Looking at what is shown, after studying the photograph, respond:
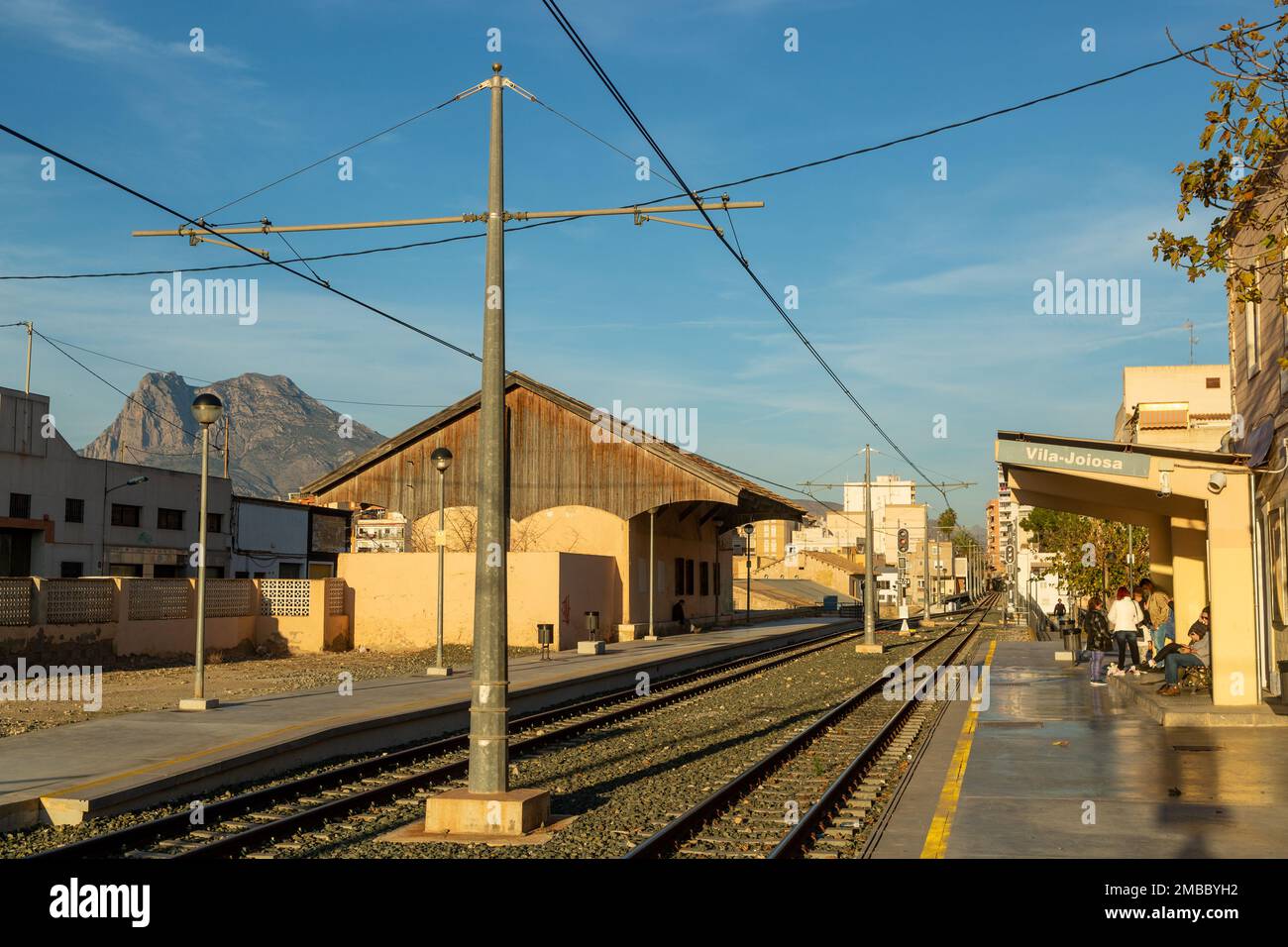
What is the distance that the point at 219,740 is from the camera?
572 inches

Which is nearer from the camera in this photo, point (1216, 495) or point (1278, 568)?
point (1216, 495)

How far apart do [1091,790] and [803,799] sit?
112 inches

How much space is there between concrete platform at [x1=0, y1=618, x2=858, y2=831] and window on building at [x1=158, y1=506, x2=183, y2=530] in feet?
116

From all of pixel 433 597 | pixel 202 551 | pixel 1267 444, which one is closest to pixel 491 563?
pixel 202 551

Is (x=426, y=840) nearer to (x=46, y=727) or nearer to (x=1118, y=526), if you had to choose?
(x=46, y=727)

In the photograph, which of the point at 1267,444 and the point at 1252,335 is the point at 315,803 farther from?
the point at 1252,335

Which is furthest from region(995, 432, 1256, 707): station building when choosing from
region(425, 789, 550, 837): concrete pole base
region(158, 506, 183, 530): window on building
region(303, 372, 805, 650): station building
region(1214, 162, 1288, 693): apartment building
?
region(158, 506, 183, 530): window on building

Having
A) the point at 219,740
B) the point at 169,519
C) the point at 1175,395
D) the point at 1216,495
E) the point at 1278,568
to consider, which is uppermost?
the point at 1175,395

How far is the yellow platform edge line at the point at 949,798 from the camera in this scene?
9164 mm

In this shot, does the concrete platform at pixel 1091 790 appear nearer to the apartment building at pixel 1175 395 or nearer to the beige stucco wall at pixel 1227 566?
the beige stucco wall at pixel 1227 566

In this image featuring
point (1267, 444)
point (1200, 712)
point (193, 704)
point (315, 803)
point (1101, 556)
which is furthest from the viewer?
point (1101, 556)

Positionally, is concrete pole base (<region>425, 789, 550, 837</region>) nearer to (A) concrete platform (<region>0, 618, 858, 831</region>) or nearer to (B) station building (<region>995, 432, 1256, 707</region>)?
(A) concrete platform (<region>0, 618, 858, 831</region>)
